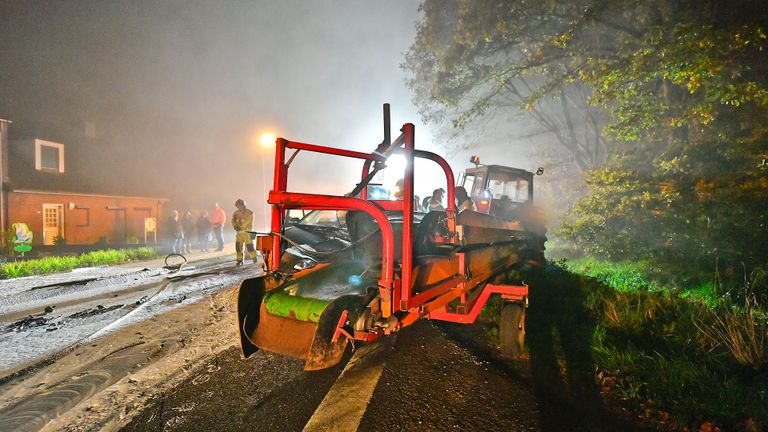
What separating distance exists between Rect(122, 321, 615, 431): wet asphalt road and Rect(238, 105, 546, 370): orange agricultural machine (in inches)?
17.0

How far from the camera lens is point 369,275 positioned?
11.3 ft

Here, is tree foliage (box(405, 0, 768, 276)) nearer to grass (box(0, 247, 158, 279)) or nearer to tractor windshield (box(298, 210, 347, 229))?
tractor windshield (box(298, 210, 347, 229))

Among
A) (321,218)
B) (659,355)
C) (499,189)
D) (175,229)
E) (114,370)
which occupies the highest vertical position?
(499,189)

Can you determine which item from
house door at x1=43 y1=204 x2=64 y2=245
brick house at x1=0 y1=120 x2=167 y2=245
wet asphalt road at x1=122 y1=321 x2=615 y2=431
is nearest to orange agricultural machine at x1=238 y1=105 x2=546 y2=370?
wet asphalt road at x1=122 y1=321 x2=615 y2=431

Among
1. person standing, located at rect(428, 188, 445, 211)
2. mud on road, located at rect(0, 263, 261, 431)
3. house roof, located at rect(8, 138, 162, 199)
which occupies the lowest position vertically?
mud on road, located at rect(0, 263, 261, 431)

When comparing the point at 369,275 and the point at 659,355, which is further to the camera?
the point at 369,275

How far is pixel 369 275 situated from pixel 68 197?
19375 mm

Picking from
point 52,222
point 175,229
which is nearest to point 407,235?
point 175,229

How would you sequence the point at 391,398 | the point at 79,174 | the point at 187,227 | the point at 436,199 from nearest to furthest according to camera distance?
the point at 391,398 < the point at 436,199 < the point at 187,227 < the point at 79,174

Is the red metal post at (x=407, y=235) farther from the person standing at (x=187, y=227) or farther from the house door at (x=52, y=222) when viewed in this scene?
the house door at (x=52, y=222)

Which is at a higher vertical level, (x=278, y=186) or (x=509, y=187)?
(x=509, y=187)

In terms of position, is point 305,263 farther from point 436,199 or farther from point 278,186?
point 436,199

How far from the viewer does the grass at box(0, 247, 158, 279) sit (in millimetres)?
8305

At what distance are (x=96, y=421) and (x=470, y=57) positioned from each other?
17.5 meters
